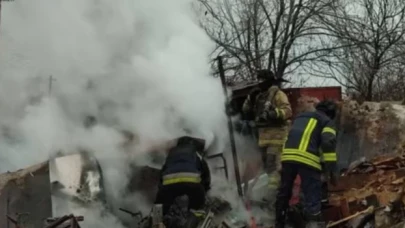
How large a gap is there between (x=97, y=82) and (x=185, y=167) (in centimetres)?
211

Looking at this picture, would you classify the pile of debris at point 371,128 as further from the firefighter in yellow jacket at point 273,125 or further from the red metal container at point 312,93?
the firefighter in yellow jacket at point 273,125

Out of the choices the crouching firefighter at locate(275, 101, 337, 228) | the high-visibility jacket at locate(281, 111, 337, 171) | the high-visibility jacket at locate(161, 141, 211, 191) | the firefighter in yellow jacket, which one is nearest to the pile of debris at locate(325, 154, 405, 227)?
the crouching firefighter at locate(275, 101, 337, 228)

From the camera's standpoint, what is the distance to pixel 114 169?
8984mm

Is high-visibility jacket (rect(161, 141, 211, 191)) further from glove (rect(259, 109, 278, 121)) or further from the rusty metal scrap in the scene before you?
glove (rect(259, 109, 278, 121))

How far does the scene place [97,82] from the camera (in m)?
9.32

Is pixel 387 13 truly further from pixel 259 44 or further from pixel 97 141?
pixel 97 141

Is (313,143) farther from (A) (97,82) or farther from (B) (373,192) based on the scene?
(A) (97,82)

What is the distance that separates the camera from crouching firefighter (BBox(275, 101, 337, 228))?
25.8ft

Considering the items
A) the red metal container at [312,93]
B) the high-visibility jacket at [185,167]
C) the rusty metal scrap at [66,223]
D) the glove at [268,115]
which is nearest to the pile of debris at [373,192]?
the glove at [268,115]

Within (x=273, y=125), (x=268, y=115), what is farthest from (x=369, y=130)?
(x=268, y=115)

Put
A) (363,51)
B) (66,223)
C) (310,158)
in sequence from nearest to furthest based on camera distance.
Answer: (66,223)
(310,158)
(363,51)

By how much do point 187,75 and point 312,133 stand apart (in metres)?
2.17

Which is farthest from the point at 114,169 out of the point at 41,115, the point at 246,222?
the point at 246,222

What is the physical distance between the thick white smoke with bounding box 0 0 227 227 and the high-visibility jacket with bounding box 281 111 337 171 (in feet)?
4.84
